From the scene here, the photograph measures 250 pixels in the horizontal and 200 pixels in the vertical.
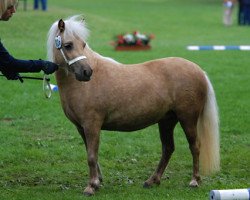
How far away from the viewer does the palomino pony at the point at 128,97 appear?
7879 mm

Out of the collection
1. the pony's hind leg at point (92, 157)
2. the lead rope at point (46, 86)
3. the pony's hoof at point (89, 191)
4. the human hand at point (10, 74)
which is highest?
the human hand at point (10, 74)

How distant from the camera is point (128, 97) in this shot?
26.7 ft

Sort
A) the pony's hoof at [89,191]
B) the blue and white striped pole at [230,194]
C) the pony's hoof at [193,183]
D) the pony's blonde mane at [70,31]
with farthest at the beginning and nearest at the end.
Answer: the pony's hoof at [193,183] < the pony's hoof at [89,191] < the pony's blonde mane at [70,31] < the blue and white striped pole at [230,194]

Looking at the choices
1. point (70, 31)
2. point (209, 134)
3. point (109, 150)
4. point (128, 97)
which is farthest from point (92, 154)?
point (109, 150)

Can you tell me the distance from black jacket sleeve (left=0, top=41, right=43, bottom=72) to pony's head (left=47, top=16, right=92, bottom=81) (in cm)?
29

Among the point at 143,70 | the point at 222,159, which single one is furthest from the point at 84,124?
the point at 222,159

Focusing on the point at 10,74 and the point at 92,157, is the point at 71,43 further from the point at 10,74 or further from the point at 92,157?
the point at 92,157

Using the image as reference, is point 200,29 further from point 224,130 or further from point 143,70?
point 143,70

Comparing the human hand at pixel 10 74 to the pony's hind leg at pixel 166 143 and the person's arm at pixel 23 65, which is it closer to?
the person's arm at pixel 23 65

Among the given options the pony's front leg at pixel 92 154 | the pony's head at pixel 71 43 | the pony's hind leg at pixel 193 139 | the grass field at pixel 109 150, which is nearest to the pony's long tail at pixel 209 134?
the pony's hind leg at pixel 193 139

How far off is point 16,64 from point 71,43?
0.67 m

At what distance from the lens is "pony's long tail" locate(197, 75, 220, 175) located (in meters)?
8.53

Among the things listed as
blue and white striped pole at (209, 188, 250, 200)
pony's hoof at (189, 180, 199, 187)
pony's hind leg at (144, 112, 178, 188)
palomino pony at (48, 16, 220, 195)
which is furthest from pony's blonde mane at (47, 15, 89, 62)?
blue and white striped pole at (209, 188, 250, 200)

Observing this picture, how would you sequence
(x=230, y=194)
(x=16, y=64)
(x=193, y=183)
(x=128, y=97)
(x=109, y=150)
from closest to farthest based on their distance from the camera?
(x=230, y=194) < (x=16, y=64) < (x=128, y=97) < (x=193, y=183) < (x=109, y=150)
